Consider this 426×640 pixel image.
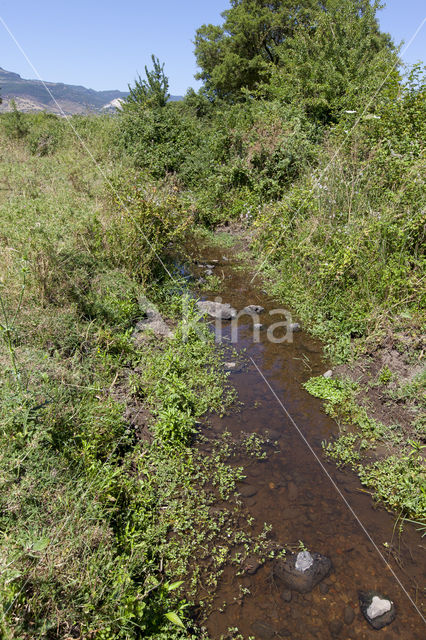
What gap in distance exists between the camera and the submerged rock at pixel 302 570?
252 centimetres

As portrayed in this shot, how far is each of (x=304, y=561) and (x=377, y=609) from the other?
48 cm

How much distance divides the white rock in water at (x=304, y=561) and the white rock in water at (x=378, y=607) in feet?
1.33

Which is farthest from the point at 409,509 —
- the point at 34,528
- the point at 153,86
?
the point at 153,86

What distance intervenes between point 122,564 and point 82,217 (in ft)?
15.9

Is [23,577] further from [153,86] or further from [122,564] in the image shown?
[153,86]

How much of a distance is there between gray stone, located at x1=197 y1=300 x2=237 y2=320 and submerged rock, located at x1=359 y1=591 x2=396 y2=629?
397 cm

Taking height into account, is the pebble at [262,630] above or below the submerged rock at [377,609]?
below

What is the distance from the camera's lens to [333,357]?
4.73 meters

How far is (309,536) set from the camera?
282 cm

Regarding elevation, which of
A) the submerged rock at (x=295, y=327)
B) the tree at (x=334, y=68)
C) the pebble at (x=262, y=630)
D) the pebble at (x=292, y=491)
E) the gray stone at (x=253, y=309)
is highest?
the tree at (x=334, y=68)

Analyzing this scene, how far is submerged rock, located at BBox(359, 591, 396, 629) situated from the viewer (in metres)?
2.33

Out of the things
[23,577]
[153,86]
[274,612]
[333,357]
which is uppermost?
[153,86]

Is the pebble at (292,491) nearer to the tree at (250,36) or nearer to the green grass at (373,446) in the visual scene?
the green grass at (373,446)

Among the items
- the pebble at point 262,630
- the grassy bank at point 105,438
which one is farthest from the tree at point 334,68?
the pebble at point 262,630
